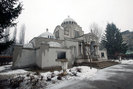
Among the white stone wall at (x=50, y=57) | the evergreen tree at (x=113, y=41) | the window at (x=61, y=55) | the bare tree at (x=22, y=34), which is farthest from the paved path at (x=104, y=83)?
the bare tree at (x=22, y=34)

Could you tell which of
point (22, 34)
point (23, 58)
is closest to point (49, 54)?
point (23, 58)

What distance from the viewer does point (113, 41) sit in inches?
1291

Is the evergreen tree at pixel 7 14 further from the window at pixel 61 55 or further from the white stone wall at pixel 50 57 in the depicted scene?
the window at pixel 61 55

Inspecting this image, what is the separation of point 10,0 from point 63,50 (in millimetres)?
12206

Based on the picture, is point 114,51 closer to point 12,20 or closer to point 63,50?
point 63,50

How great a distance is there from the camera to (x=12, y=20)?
7793 millimetres

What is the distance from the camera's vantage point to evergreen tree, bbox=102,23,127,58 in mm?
31831

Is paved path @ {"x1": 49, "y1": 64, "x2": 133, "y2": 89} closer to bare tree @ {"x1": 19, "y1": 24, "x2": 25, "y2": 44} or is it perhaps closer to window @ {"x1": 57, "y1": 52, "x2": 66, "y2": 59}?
window @ {"x1": 57, "y1": 52, "x2": 66, "y2": 59}

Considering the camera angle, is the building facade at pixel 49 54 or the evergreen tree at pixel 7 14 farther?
the building facade at pixel 49 54

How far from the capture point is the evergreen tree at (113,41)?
3183cm

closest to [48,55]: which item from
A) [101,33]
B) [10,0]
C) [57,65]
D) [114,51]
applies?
[57,65]

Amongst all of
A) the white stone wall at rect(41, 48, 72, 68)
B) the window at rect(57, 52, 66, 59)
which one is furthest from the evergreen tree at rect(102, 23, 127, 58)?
the white stone wall at rect(41, 48, 72, 68)

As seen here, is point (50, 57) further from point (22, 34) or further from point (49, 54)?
point (22, 34)

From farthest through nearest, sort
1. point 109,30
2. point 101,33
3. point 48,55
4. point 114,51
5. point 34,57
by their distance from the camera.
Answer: point 101,33
point 109,30
point 114,51
point 34,57
point 48,55
